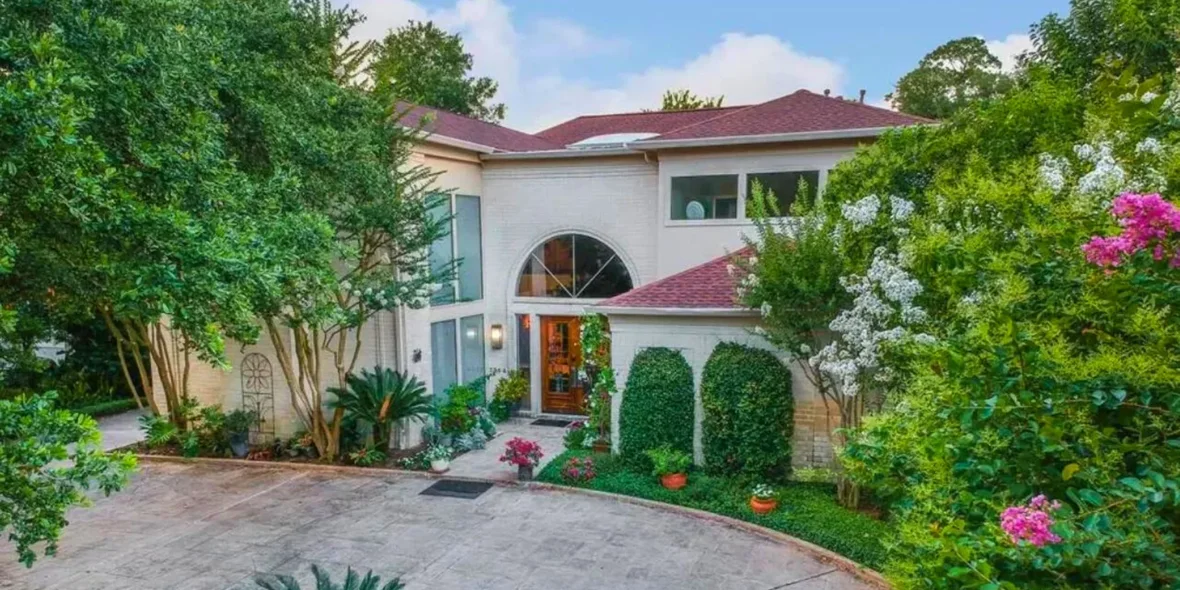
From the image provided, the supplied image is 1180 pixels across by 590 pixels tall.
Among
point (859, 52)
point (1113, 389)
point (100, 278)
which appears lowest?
point (1113, 389)

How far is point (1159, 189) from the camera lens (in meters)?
3.59

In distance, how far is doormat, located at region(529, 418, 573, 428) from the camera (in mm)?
14836

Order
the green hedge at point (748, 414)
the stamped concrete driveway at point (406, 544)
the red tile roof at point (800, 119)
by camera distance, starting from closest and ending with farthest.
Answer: the stamped concrete driveway at point (406, 544)
the green hedge at point (748, 414)
the red tile roof at point (800, 119)

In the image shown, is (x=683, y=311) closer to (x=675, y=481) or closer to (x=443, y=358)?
(x=675, y=481)

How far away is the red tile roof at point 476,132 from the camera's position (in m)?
14.7

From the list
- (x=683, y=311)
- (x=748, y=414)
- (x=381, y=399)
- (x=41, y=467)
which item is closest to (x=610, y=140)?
(x=683, y=311)

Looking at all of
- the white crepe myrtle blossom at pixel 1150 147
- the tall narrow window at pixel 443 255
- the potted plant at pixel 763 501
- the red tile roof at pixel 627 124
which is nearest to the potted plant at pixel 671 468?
the potted plant at pixel 763 501

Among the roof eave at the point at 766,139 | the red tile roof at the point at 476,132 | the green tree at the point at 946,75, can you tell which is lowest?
the roof eave at the point at 766,139

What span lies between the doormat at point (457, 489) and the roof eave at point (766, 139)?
292 inches

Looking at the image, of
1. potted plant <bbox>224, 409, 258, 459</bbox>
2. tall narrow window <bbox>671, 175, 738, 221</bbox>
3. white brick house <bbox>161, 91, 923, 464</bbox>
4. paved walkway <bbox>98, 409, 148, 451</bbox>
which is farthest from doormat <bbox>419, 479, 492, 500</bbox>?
paved walkway <bbox>98, 409, 148, 451</bbox>

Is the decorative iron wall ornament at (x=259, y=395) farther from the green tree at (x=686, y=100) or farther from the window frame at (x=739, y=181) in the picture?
the green tree at (x=686, y=100)

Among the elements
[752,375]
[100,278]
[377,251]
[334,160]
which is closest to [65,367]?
[377,251]

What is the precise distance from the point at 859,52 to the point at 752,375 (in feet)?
35.2

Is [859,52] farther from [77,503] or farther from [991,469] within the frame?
[77,503]
